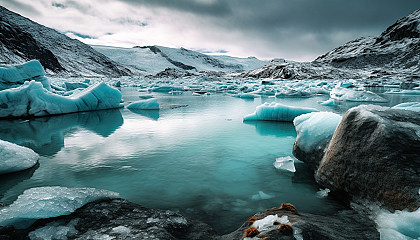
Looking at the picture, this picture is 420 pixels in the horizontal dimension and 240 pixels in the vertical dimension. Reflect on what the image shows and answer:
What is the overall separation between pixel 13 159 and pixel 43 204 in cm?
170

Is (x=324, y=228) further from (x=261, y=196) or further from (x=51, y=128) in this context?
(x=51, y=128)

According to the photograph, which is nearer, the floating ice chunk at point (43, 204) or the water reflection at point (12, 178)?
the floating ice chunk at point (43, 204)

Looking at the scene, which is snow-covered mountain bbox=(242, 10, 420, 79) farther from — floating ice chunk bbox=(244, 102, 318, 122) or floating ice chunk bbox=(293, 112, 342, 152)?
floating ice chunk bbox=(293, 112, 342, 152)

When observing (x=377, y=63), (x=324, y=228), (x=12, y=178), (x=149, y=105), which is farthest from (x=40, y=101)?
(x=377, y=63)

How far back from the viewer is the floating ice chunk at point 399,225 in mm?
1583

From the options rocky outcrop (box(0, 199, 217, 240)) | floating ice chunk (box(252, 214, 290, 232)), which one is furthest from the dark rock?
rocky outcrop (box(0, 199, 217, 240))

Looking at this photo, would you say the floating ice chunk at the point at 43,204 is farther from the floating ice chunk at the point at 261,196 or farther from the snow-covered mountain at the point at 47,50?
the snow-covered mountain at the point at 47,50

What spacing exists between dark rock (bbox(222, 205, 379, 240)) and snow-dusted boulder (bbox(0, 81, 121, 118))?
25.1ft

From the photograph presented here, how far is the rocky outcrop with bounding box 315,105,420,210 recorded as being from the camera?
1887mm

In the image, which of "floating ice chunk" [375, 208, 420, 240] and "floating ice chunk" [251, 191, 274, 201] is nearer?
"floating ice chunk" [375, 208, 420, 240]

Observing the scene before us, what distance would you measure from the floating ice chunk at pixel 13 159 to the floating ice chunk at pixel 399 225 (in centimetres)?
393

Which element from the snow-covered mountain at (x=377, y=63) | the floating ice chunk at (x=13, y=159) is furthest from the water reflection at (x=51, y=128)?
the snow-covered mountain at (x=377, y=63)

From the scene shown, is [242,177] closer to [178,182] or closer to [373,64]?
[178,182]

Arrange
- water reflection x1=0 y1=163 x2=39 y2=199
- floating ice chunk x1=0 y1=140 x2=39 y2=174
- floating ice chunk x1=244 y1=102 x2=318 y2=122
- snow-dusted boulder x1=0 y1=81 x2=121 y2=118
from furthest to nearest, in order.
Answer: snow-dusted boulder x1=0 y1=81 x2=121 y2=118
floating ice chunk x1=244 y1=102 x2=318 y2=122
floating ice chunk x1=0 y1=140 x2=39 y2=174
water reflection x1=0 y1=163 x2=39 y2=199
